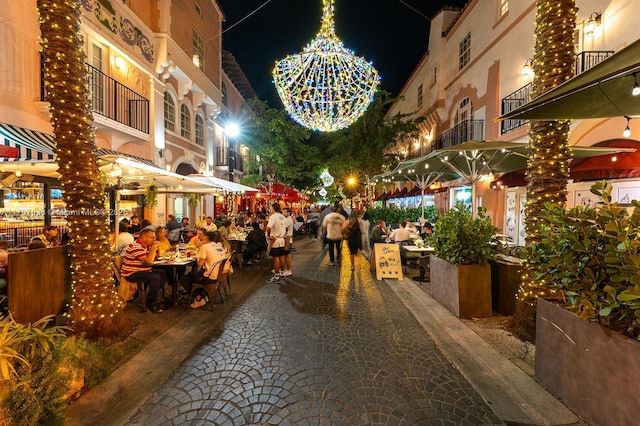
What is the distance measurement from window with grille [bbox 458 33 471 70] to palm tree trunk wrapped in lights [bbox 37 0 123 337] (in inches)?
762

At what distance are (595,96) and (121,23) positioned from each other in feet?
43.8

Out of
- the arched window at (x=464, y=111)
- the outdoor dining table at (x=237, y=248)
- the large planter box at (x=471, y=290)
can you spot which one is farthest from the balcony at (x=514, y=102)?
the outdoor dining table at (x=237, y=248)

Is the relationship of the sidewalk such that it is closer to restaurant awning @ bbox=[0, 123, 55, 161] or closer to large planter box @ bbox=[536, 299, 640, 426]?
large planter box @ bbox=[536, 299, 640, 426]

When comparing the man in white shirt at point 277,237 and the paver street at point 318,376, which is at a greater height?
the man in white shirt at point 277,237

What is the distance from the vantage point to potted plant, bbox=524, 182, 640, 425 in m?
2.39

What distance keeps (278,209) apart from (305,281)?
2191 mm

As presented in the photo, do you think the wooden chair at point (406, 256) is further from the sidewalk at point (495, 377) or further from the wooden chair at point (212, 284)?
the wooden chair at point (212, 284)

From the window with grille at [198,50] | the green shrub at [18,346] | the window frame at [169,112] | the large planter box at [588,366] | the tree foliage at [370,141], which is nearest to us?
the large planter box at [588,366]

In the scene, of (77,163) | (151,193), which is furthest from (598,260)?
(151,193)

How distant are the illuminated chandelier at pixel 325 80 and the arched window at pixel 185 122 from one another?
1150 centimetres

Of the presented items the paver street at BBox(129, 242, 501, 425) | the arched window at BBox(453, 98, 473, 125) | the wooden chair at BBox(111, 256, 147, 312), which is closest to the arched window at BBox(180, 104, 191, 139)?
the wooden chair at BBox(111, 256, 147, 312)

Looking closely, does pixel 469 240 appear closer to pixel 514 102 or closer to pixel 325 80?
pixel 325 80

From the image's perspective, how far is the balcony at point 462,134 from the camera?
53.8ft

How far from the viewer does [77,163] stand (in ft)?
13.5
